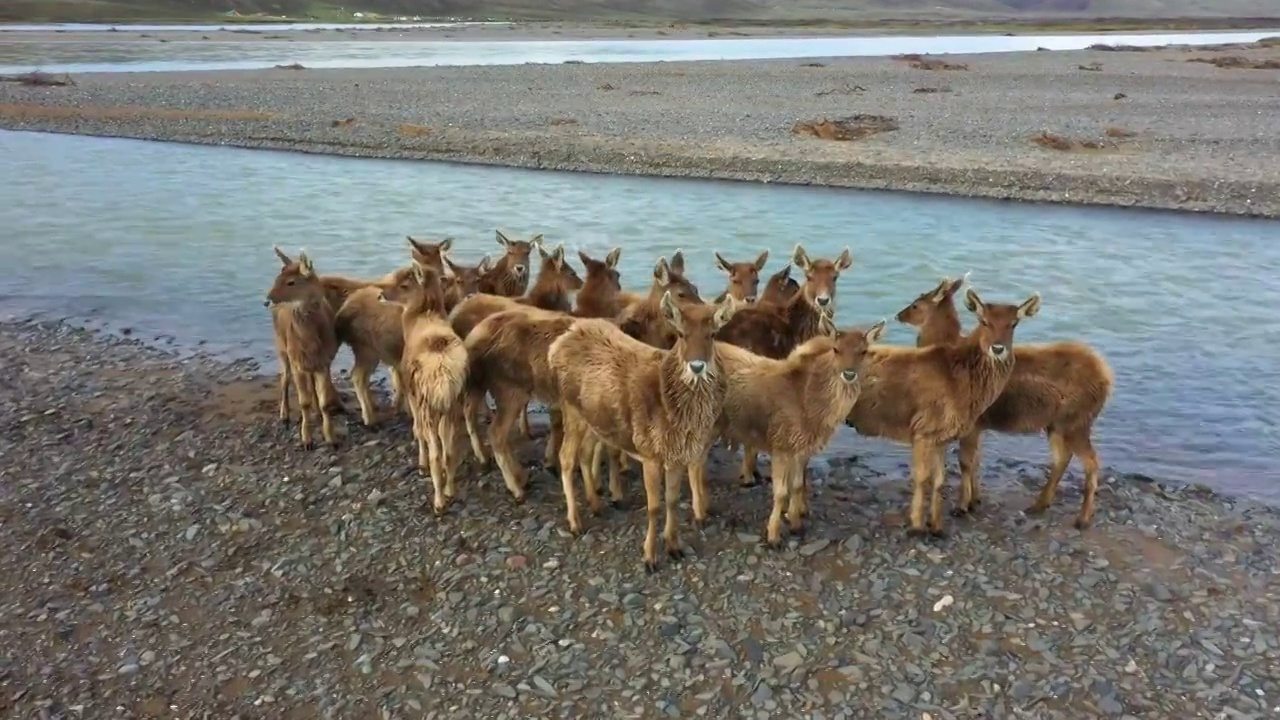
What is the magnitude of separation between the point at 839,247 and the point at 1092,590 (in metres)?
14.1

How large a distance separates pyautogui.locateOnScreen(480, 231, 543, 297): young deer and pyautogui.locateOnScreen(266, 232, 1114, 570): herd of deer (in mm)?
1805

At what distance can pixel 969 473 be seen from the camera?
988 cm

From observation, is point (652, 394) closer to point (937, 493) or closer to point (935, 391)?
point (935, 391)

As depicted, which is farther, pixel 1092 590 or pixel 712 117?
pixel 712 117

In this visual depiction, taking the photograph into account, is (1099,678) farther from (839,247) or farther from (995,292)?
(839,247)

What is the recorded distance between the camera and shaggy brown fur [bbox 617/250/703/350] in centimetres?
1079

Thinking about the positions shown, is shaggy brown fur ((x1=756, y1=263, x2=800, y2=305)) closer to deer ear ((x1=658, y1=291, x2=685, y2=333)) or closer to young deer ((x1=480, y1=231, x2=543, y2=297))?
young deer ((x1=480, y1=231, x2=543, y2=297))

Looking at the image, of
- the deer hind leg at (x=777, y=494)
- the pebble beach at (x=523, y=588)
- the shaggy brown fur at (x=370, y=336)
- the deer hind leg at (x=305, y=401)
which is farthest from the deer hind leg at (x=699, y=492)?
the deer hind leg at (x=305, y=401)

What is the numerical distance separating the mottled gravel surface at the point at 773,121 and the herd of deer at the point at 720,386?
1875cm

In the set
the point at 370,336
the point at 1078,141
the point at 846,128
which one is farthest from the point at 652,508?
the point at 846,128

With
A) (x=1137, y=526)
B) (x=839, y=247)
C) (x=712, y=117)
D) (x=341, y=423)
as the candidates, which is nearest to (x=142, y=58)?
(x=712, y=117)

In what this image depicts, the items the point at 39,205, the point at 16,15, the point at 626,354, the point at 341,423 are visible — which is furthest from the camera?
the point at 16,15

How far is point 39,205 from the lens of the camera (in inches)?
1047

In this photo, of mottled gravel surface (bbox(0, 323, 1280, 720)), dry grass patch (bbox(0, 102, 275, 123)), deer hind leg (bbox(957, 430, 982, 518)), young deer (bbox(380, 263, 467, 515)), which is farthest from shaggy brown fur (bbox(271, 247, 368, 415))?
dry grass patch (bbox(0, 102, 275, 123))
